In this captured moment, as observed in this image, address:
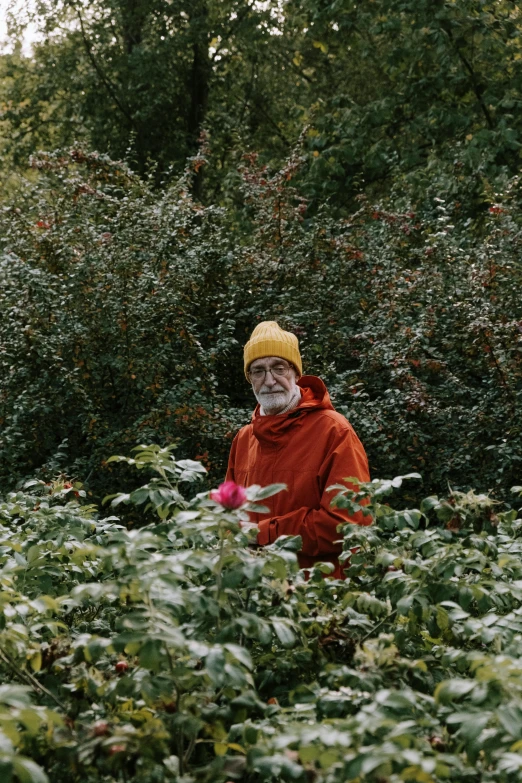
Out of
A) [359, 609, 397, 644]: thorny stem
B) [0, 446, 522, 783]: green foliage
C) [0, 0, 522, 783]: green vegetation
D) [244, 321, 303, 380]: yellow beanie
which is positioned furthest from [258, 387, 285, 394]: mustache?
[359, 609, 397, 644]: thorny stem

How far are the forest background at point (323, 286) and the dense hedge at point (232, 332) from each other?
2 centimetres

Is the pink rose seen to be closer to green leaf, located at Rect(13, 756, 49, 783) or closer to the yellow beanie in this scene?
green leaf, located at Rect(13, 756, 49, 783)

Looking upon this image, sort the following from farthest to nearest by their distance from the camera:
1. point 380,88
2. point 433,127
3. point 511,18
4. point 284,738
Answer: point 380,88
point 433,127
point 511,18
point 284,738

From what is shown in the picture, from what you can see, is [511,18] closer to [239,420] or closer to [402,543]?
[239,420]

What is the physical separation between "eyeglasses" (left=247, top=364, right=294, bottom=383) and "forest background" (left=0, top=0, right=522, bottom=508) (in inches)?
106

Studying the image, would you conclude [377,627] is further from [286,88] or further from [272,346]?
[286,88]

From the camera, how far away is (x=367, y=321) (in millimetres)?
7801

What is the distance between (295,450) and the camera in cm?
391

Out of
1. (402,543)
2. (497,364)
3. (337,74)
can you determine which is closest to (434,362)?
(497,364)

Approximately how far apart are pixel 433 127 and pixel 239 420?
Result: 6.66 m

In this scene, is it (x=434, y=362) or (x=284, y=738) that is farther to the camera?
(x=434, y=362)

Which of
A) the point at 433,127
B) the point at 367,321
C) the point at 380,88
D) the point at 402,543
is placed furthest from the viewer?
the point at 380,88

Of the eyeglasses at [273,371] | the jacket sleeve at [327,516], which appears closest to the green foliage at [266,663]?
the jacket sleeve at [327,516]

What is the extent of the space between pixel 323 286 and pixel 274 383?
441 cm
